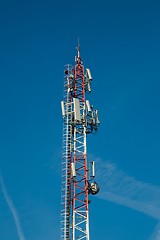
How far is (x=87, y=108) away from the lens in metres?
79.8

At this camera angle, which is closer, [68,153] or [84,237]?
[84,237]

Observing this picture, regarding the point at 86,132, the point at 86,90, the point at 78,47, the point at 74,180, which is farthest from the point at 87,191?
the point at 78,47

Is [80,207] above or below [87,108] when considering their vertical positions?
below

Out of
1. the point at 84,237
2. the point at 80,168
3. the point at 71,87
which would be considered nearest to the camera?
the point at 84,237

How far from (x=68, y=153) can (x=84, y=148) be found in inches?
88.0

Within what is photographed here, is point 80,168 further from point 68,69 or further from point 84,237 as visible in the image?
point 68,69

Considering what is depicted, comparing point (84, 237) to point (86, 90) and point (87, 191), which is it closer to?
point (87, 191)

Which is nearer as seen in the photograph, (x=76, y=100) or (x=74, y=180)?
(x=74, y=180)

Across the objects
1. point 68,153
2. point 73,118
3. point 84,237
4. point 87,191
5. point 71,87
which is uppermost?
point 71,87

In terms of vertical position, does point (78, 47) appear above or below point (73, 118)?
above

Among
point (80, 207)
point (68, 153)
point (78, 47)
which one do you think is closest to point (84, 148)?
point (68, 153)

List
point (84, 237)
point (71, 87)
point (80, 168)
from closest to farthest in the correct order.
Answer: point (84, 237) → point (80, 168) → point (71, 87)

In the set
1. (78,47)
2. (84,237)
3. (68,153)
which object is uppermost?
(78,47)

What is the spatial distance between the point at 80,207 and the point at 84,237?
400cm
